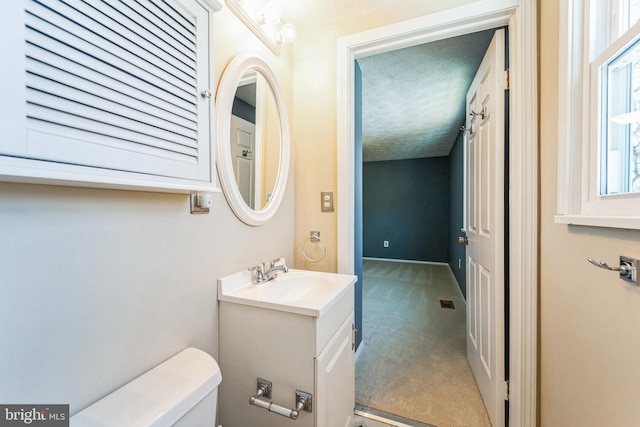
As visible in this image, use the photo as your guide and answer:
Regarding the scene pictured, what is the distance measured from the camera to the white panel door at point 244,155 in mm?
1177

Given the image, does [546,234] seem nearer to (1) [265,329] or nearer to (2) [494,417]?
(2) [494,417]

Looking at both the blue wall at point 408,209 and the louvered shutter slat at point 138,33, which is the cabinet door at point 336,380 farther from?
the blue wall at point 408,209

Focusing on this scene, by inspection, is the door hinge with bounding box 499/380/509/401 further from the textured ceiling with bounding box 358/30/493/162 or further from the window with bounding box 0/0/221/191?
the textured ceiling with bounding box 358/30/493/162

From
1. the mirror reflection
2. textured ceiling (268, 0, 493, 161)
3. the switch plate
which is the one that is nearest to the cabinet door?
the switch plate

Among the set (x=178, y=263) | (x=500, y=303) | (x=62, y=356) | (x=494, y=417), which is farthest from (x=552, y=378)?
(x=62, y=356)

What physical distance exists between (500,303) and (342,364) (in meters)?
0.88

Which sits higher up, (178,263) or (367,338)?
(178,263)

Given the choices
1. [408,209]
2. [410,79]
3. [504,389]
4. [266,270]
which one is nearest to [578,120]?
[504,389]

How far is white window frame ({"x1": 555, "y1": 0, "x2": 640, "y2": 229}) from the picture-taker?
831mm

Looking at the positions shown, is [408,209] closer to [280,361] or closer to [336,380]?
[336,380]

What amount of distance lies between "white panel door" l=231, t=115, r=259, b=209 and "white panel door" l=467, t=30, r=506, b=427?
127 cm

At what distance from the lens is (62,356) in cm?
61

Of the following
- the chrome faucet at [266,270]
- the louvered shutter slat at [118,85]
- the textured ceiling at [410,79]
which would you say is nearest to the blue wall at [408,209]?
the textured ceiling at [410,79]

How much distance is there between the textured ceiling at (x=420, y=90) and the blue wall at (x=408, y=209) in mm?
1047
